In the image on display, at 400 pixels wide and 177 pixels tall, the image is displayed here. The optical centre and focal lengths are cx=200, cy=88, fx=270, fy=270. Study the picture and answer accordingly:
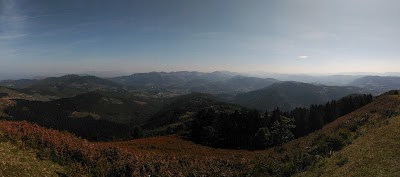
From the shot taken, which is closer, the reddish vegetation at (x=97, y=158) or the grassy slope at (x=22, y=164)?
the grassy slope at (x=22, y=164)

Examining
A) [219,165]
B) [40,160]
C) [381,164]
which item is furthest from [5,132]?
[381,164]

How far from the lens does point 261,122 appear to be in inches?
3423

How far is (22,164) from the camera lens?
62.2ft

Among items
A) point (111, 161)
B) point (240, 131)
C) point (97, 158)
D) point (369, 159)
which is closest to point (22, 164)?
point (97, 158)

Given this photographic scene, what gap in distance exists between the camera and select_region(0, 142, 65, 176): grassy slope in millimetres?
17828

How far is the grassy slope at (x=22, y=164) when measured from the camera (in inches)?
702

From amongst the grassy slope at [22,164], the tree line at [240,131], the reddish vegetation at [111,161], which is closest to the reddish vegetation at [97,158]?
the reddish vegetation at [111,161]

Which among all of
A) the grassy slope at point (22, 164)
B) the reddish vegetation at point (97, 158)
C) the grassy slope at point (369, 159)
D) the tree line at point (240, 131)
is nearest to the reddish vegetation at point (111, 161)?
the reddish vegetation at point (97, 158)


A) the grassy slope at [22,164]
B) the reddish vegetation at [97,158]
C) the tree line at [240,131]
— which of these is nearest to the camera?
the grassy slope at [22,164]

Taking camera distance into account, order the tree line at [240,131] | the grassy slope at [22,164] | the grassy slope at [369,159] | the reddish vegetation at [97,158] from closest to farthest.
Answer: the grassy slope at [22,164] → the grassy slope at [369,159] → the reddish vegetation at [97,158] → the tree line at [240,131]

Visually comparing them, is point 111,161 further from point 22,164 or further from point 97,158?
point 22,164

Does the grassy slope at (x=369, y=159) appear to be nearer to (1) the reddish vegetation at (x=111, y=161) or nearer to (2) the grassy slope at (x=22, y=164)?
(1) the reddish vegetation at (x=111, y=161)

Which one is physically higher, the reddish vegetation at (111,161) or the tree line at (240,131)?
the reddish vegetation at (111,161)

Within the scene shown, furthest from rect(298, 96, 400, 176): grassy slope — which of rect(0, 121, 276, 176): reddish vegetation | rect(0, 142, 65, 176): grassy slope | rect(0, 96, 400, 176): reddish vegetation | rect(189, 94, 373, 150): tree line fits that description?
rect(189, 94, 373, 150): tree line
